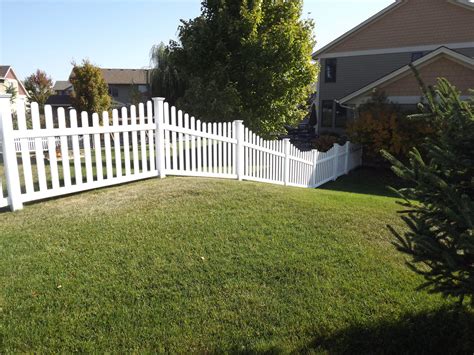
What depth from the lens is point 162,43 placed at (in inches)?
1258

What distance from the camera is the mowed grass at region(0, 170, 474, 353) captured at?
2.92m

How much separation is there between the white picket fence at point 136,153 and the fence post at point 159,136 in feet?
0.06

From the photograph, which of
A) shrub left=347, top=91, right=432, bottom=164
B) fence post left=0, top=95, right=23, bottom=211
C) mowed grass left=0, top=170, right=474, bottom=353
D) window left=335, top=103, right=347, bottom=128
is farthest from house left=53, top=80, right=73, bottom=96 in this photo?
mowed grass left=0, top=170, right=474, bottom=353

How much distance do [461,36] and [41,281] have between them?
21.4 meters

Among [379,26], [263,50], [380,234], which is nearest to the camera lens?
[380,234]

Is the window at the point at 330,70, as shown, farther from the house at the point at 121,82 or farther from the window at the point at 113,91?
the window at the point at 113,91

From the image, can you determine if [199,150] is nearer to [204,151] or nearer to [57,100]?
[204,151]

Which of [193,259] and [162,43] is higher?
[162,43]

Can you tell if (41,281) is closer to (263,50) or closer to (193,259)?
(193,259)

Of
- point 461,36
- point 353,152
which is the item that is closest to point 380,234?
point 353,152

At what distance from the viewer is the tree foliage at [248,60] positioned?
42.6 ft

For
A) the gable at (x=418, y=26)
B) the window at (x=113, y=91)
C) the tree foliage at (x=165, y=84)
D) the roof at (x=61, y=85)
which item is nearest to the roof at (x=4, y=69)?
the window at (x=113, y=91)

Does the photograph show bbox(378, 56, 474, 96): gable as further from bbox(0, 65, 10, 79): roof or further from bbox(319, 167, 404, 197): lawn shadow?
bbox(0, 65, 10, 79): roof

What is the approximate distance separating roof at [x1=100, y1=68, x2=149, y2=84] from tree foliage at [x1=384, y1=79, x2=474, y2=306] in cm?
5500
